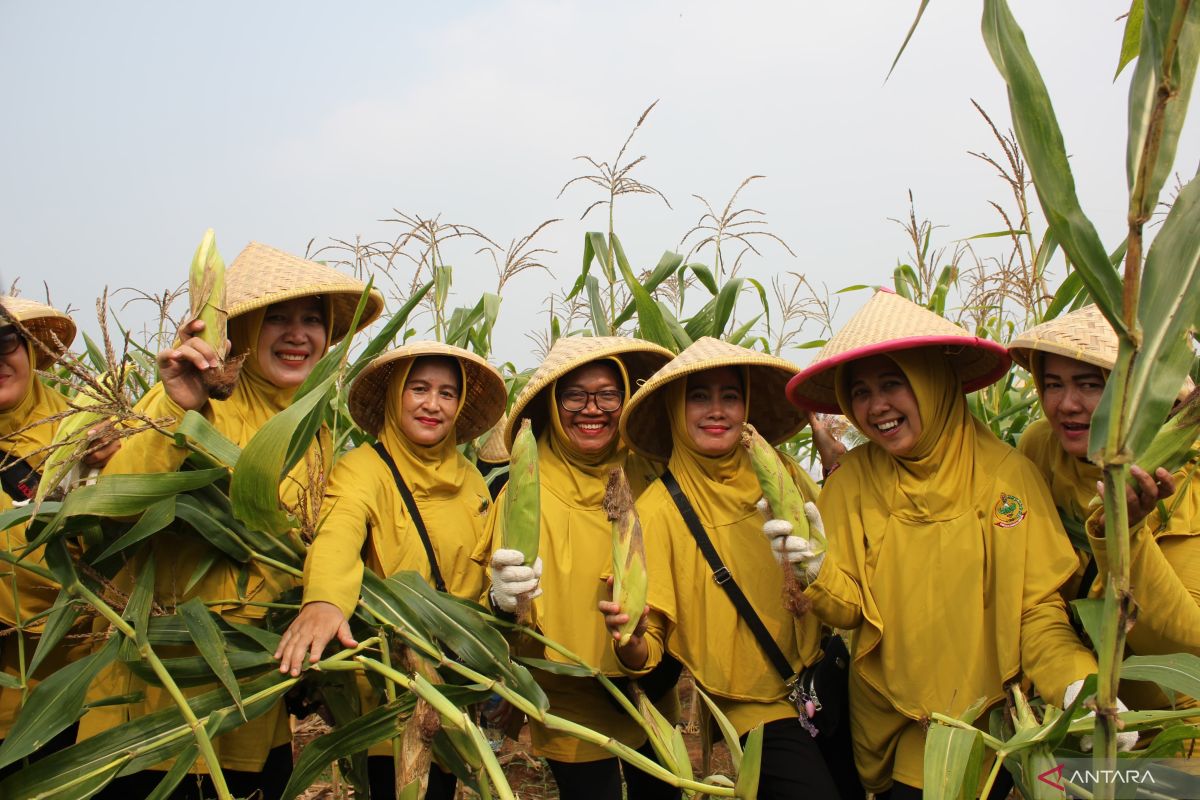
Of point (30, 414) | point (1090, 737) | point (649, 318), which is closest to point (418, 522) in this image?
point (649, 318)

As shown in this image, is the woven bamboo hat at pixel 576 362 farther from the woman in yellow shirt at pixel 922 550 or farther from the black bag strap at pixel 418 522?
the woman in yellow shirt at pixel 922 550

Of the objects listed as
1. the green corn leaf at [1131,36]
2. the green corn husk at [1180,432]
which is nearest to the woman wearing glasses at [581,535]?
the green corn husk at [1180,432]

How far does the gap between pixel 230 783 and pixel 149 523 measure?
3.04ft

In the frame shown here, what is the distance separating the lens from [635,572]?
229 centimetres

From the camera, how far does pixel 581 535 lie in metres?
2.80

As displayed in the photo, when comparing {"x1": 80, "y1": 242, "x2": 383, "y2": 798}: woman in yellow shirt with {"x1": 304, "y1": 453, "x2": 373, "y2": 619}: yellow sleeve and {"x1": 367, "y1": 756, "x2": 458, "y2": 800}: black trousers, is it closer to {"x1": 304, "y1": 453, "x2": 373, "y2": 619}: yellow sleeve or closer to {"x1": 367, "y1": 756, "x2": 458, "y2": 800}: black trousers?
{"x1": 304, "y1": 453, "x2": 373, "y2": 619}: yellow sleeve

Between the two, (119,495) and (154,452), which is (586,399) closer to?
(154,452)

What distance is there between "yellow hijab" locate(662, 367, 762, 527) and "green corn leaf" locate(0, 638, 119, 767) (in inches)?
64.4

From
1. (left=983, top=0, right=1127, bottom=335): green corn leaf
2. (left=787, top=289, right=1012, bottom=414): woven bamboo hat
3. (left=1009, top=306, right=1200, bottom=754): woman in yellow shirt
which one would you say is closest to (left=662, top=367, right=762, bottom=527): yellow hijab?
(left=787, top=289, right=1012, bottom=414): woven bamboo hat

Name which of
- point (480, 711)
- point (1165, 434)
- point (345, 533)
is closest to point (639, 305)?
point (345, 533)

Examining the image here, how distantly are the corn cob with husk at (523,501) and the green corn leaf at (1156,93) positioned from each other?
4.83 ft

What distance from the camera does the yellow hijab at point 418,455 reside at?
2785 mm

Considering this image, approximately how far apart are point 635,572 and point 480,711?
1317mm

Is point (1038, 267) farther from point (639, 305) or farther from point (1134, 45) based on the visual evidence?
point (1134, 45)
